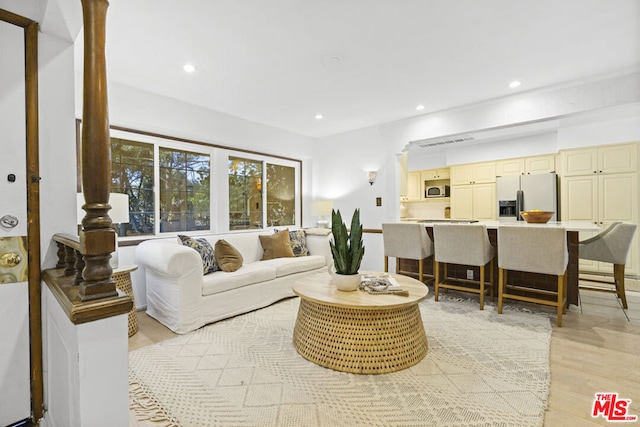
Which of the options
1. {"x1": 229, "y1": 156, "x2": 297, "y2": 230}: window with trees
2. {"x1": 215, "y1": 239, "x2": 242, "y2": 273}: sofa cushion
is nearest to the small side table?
{"x1": 215, "y1": 239, "x2": 242, "y2": 273}: sofa cushion

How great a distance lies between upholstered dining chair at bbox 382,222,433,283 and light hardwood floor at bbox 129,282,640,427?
1.18 metres

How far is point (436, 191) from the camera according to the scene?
6586 mm

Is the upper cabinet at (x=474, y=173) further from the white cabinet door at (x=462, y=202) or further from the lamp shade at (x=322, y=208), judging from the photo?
the lamp shade at (x=322, y=208)

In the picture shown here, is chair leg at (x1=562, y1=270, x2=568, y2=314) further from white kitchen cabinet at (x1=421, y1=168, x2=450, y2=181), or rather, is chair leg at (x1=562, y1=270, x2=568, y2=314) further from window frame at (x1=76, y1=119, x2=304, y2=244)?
window frame at (x1=76, y1=119, x2=304, y2=244)

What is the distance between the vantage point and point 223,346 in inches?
96.0

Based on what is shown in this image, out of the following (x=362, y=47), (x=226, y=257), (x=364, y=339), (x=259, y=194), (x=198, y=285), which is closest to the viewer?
(x=364, y=339)

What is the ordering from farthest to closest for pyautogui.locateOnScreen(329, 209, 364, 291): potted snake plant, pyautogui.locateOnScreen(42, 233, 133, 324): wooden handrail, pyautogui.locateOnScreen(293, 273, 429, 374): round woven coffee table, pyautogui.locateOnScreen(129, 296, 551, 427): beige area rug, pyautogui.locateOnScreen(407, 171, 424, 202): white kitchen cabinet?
pyautogui.locateOnScreen(407, 171, 424, 202): white kitchen cabinet < pyautogui.locateOnScreen(329, 209, 364, 291): potted snake plant < pyautogui.locateOnScreen(293, 273, 429, 374): round woven coffee table < pyautogui.locateOnScreen(129, 296, 551, 427): beige area rug < pyautogui.locateOnScreen(42, 233, 133, 324): wooden handrail

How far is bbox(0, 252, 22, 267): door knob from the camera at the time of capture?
54.5 inches

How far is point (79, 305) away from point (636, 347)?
350 cm

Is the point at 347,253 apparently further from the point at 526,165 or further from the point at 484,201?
the point at 526,165

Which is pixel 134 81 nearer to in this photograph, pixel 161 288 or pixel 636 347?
pixel 161 288

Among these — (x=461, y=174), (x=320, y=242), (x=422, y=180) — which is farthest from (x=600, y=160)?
(x=320, y=242)

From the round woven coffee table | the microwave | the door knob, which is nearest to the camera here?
the door knob

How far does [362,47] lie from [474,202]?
14.5 ft
